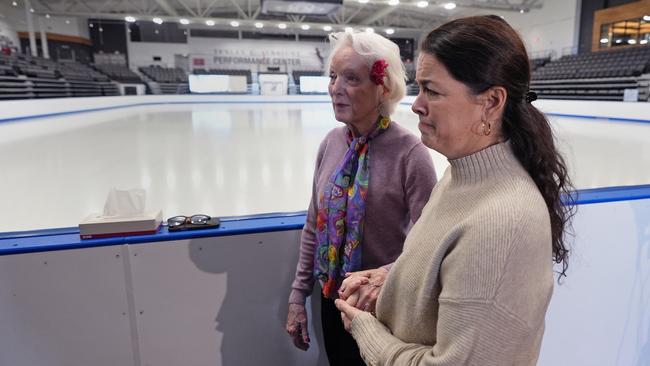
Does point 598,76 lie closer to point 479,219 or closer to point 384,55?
point 384,55

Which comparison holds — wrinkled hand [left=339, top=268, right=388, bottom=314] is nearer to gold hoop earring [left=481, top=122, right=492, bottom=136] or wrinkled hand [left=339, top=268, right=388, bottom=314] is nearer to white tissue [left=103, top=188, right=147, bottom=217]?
gold hoop earring [left=481, top=122, right=492, bottom=136]

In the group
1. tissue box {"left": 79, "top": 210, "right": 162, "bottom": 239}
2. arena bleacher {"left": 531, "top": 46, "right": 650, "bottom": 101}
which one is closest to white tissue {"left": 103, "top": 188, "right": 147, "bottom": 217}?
tissue box {"left": 79, "top": 210, "right": 162, "bottom": 239}

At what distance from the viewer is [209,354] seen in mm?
1159

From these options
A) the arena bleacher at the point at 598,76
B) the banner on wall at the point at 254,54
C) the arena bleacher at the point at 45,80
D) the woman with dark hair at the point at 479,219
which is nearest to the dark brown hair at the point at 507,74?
the woman with dark hair at the point at 479,219

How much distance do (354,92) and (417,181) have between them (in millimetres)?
229

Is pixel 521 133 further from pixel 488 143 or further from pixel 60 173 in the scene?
pixel 60 173

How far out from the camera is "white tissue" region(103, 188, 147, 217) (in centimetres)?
100

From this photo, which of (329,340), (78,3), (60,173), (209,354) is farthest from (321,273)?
(78,3)

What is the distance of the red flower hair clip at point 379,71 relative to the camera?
873mm

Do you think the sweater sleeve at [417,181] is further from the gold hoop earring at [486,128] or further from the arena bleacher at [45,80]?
the arena bleacher at [45,80]

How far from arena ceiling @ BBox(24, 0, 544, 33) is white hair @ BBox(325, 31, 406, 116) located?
13.5 metres

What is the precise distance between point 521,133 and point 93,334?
3.49ft

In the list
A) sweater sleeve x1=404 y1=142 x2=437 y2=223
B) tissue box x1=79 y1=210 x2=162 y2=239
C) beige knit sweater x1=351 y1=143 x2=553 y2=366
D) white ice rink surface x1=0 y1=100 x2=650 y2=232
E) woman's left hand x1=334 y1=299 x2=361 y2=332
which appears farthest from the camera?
white ice rink surface x1=0 y1=100 x2=650 y2=232

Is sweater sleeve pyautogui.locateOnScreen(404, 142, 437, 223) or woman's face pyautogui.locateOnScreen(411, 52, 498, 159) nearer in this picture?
woman's face pyautogui.locateOnScreen(411, 52, 498, 159)
